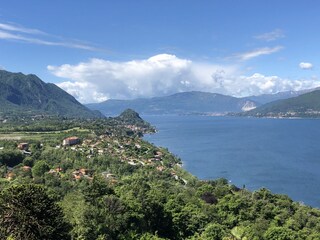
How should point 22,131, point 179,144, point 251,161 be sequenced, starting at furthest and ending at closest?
1. point 179,144
2. point 22,131
3. point 251,161

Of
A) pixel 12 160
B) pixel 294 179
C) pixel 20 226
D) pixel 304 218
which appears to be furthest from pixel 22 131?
pixel 20 226

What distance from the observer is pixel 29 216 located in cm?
1734

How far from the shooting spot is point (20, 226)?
666 inches

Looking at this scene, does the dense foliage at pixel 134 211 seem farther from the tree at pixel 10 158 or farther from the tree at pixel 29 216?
the tree at pixel 10 158

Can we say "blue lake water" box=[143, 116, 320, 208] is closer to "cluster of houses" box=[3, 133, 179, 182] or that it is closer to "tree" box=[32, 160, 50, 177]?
"cluster of houses" box=[3, 133, 179, 182]

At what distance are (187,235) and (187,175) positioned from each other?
49820 millimetres

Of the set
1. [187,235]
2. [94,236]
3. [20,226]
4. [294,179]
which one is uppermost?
[20,226]

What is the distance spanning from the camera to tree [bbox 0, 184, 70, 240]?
16.8 meters

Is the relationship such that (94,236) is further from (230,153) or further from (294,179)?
(230,153)

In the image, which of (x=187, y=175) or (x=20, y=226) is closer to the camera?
(x=20, y=226)

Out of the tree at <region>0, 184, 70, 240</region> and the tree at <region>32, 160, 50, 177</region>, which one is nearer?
the tree at <region>0, 184, 70, 240</region>

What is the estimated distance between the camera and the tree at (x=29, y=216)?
55.2 ft

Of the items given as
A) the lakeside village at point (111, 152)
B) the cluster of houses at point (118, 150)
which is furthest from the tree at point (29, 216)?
the cluster of houses at point (118, 150)

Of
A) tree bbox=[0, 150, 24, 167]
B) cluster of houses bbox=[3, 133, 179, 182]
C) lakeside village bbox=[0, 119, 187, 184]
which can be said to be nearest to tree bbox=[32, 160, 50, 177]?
lakeside village bbox=[0, 119, 187, 184]
